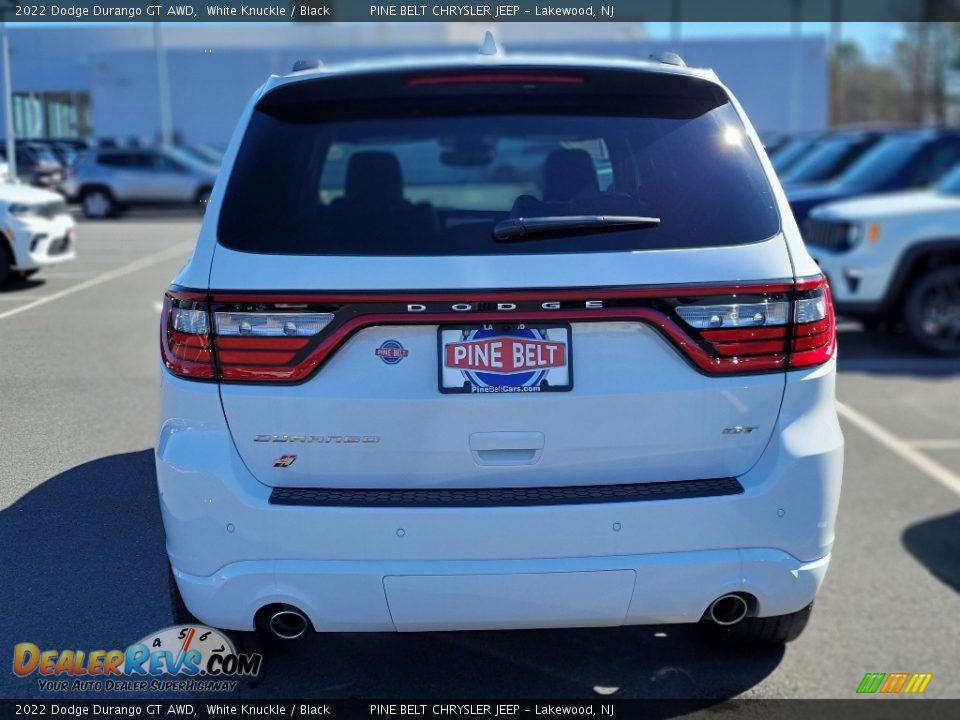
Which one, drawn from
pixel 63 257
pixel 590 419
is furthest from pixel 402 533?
pixel 63 257

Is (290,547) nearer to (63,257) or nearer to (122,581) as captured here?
(122,581)

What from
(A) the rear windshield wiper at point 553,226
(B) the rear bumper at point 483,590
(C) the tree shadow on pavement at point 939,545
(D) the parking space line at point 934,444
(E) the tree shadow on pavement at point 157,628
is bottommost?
(D) the parking space line at point 934,444

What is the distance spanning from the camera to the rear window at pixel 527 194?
2887 millimetres

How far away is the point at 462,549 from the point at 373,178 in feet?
4.23

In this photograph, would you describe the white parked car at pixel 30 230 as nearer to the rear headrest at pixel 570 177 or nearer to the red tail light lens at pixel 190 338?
the red tail light lens at pixel 190 338

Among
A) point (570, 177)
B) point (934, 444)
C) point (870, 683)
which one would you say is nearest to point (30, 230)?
point (570, 177)

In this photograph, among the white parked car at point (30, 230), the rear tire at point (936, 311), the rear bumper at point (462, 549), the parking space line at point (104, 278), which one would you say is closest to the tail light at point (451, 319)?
the rear bumper at point (462, 549)

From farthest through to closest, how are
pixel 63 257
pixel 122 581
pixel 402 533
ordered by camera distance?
1. pixel 63 257
2. pixel 122 581
3. pixel 402 533

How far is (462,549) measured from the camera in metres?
2.81

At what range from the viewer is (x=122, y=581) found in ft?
11.4

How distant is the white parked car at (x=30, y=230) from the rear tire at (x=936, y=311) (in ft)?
23.0

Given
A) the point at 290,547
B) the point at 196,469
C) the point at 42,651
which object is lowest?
the point at 42,651

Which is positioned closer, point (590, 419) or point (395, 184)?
point (590, 419)

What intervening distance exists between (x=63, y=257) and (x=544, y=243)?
137 inches
